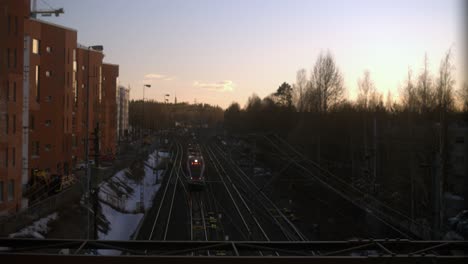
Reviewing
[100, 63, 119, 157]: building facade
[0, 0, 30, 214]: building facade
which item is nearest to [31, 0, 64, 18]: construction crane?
[100, 63, 119, 157]: building facade

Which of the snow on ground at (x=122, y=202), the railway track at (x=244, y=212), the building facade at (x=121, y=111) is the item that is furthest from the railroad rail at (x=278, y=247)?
the building facade at (x=121, y=111)

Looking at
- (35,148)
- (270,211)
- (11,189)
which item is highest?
(35,148)

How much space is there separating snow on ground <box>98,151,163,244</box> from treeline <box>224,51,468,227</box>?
19.1 ft


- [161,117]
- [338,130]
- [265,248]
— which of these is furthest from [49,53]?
[161,117]

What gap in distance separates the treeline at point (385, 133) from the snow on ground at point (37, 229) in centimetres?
671

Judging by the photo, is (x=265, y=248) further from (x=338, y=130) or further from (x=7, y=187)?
(x=338, y=130)

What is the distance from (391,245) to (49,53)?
1534cm

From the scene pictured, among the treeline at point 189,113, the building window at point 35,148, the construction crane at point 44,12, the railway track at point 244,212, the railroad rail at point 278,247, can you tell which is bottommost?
the railway track at point 244,212

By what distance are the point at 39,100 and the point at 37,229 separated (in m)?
7.67

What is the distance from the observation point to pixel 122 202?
1520 centimetres

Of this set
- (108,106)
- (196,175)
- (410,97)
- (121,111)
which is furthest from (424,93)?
(121,111)

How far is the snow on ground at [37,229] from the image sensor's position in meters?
8.31

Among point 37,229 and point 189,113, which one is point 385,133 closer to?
point 37,229

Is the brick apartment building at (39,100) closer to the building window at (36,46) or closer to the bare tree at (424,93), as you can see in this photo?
the building window at (36,46)
